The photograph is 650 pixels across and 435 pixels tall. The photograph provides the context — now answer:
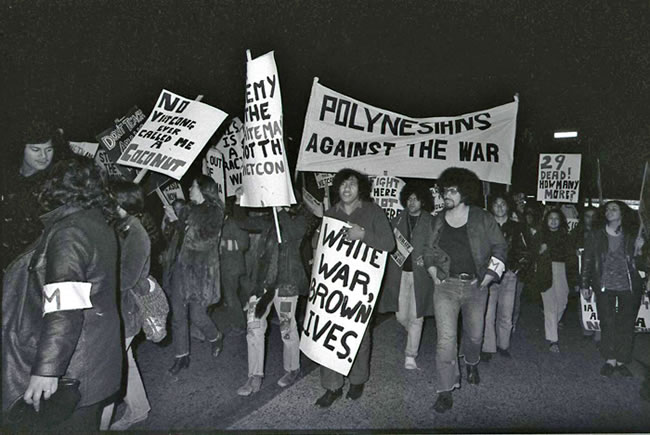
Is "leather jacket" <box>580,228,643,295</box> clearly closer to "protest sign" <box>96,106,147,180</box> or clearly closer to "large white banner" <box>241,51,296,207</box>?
"large white banner" <box>241,51,296,207</box>

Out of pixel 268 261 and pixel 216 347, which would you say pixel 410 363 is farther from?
pixel 216 347

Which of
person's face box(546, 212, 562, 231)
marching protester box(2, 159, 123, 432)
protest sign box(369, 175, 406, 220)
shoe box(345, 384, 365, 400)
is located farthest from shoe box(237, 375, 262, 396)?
person's face box(546, 212, 562, 231)

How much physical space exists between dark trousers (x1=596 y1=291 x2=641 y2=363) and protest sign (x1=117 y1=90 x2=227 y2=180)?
4.41 meters

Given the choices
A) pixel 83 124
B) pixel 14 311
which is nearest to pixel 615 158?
pixel 83 124

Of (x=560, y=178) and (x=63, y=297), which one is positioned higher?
(x=560, y=178)

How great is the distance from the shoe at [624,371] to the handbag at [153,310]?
4.55 m

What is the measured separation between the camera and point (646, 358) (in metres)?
5.75

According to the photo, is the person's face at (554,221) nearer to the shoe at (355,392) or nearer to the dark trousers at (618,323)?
the dark trousers at (618,323)

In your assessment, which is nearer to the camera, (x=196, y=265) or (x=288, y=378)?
(x=288, y=378)

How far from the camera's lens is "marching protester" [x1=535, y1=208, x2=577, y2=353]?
6.11m

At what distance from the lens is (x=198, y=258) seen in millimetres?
5199

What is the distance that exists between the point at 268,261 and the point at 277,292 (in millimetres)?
303

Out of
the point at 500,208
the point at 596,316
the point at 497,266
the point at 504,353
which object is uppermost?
the point at 500,208

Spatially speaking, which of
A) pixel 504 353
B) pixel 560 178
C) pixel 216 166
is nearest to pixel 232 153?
pixel 216 166
